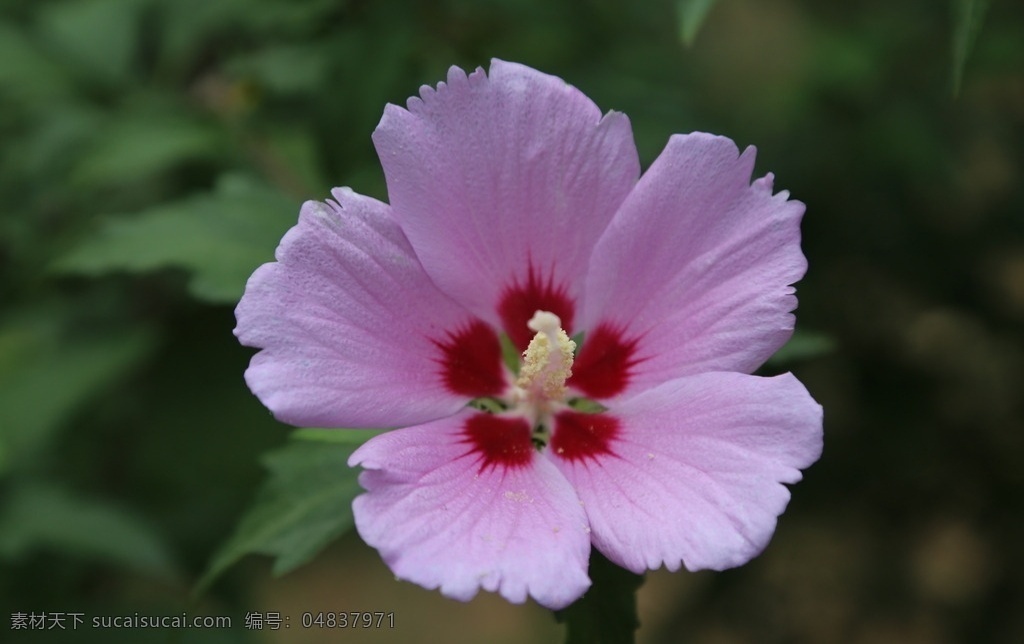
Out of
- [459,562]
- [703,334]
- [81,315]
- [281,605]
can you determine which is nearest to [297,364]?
[459,562]

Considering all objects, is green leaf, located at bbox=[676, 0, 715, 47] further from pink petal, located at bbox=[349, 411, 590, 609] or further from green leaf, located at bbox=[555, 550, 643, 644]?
green leaf, located at bbox=[555, 550, 643, 644]

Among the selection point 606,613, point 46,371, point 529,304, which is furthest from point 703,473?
point 46,371

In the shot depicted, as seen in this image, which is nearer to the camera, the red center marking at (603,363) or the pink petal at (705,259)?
the pink petal at (705,259)

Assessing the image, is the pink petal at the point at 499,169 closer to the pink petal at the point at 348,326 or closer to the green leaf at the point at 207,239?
the pink petal at the point at 348,326

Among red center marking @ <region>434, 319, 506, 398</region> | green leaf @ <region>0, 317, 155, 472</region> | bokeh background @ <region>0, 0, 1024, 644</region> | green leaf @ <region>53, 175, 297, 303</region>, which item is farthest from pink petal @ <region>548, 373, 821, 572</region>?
green leaf @ <region>0, 317, 155, 472</region>

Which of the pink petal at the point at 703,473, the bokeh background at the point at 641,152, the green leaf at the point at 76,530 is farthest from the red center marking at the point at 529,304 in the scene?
the green leaf at the point at 76,530
